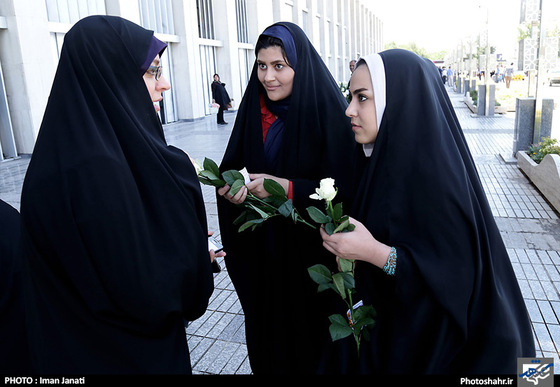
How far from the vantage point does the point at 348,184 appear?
2057mm

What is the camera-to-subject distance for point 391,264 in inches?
53.6

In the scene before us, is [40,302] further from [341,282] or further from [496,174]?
[496,174]

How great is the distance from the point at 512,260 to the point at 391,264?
10.2 feet

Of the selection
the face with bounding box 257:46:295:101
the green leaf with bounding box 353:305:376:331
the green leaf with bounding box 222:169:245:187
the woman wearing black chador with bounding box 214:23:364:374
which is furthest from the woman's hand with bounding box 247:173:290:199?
the green leaf with bounding box 353:305:376:331

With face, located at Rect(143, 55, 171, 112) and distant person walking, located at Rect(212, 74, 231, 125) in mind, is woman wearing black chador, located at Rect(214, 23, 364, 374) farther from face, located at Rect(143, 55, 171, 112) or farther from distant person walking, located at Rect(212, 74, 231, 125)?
distant person walking, located at Rect(212, 74, 231, 125)

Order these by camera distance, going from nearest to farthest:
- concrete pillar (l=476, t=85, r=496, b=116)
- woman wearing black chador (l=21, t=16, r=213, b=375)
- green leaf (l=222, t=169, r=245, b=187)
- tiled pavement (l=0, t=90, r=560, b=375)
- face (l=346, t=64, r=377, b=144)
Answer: woman wearing black chador (l=21, t=16, r=213, b=375) → face (l=346, t=64, r=377, b=144) → green leaf (l=222, t=169, r=245, b=187) → tiled pavement (l=0, t=90, r=560, b=375) → concrete pillar (l=476, t=85, r=496, b=116)

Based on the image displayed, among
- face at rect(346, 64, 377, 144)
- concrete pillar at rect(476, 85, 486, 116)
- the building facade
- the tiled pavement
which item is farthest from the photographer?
concrete pillar at rect(476, 85, 486, 116)

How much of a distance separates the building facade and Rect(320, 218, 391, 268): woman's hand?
9330mm

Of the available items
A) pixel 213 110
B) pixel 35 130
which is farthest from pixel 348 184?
pixel 213 110

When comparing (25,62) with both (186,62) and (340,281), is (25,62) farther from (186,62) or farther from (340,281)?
(340,281)

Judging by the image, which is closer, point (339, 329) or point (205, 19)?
point (339, 329)

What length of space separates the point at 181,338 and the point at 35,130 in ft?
30.2

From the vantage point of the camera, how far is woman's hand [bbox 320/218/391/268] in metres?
1.34

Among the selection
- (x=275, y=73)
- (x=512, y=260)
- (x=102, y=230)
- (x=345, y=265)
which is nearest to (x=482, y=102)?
(x=512, y=260)
